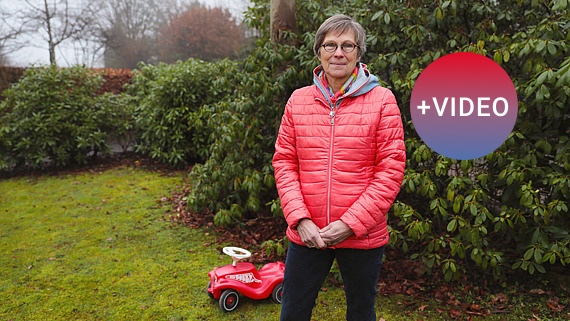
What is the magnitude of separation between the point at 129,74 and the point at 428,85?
9.11m

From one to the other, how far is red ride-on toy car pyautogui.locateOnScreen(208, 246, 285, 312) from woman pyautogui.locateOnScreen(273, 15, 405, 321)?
46.1 inches

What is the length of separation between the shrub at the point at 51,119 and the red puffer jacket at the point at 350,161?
23.3ft

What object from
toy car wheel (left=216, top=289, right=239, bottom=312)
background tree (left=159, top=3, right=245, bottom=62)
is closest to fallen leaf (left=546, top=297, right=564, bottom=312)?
toy car wheel (left=216, top=289, right=239, bottom=312)

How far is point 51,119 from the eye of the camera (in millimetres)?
7562

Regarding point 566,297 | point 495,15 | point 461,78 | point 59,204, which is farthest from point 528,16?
point 59,204

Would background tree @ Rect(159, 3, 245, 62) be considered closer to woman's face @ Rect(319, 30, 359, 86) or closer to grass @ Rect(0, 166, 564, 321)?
grass @ Rect(0, 166, 564, 321)

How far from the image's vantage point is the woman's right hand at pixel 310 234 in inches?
70.6

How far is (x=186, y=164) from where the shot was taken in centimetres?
804

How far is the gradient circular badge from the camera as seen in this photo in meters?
2.84

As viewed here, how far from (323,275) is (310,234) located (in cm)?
29

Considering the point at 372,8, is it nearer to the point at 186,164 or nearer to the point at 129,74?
the point at 186,164

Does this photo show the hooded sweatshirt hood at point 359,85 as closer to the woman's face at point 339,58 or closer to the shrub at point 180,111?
the woman's face at point 339,58

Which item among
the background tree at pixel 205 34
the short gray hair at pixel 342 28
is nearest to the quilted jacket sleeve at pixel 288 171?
the short gray hair at pixel 342 28

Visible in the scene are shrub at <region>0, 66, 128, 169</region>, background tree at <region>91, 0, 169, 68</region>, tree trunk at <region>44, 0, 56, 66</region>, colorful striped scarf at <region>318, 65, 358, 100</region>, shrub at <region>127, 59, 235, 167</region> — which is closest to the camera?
colorful striped scarf at <region>318, 65, 358, 100</region>
